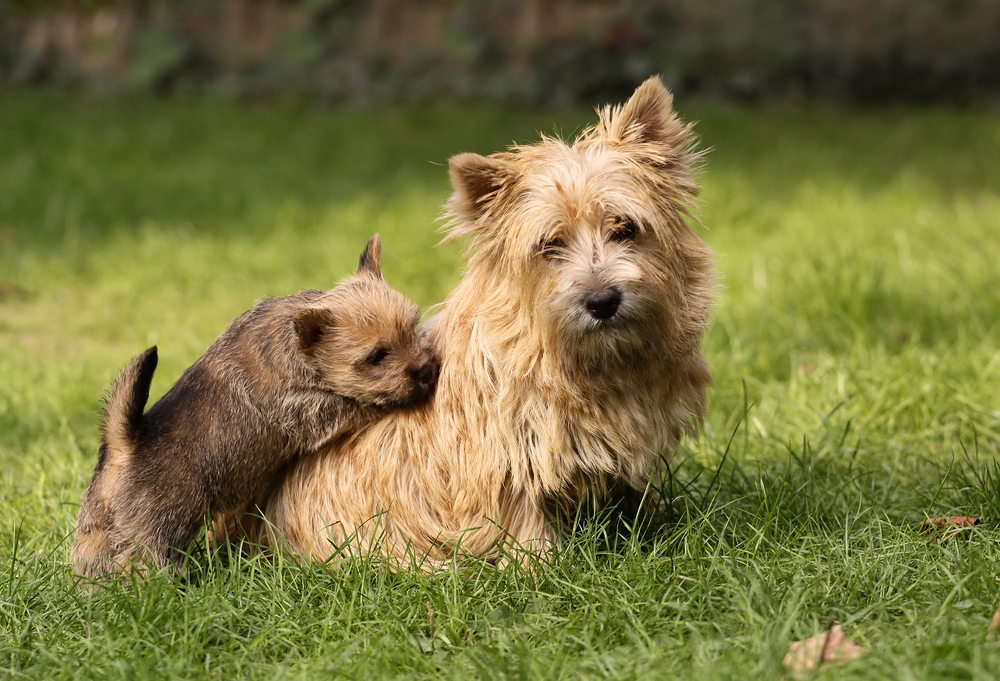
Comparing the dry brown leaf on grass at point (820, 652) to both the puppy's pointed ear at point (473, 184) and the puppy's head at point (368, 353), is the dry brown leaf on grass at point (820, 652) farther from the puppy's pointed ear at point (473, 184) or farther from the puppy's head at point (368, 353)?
the puppy's pointed ear at point (473, 184)

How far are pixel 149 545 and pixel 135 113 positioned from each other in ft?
31.9

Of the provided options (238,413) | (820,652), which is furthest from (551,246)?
(820,652)

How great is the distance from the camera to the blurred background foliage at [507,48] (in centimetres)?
1225

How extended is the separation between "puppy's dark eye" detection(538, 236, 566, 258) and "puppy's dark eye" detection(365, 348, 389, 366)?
594mm

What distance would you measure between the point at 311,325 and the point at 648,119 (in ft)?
3.92

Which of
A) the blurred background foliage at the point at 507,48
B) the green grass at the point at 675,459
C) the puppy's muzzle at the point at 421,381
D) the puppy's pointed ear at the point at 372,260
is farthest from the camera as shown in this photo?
the blurred background foliage at the point at 507,48

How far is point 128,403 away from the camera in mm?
2801

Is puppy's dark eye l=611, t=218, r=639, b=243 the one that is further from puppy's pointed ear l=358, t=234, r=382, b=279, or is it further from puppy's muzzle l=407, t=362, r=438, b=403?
puppy's pointed ear l=358, t=234, r=382, b=279

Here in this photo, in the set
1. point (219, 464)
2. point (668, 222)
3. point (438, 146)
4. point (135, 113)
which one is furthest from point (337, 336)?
point (135, 113)

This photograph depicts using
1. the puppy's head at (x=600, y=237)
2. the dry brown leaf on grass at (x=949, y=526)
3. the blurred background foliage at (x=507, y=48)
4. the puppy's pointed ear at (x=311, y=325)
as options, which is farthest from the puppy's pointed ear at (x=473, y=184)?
the blurred background foliage at (x=507, y=48)

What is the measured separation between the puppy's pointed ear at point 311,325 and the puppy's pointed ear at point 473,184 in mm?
461

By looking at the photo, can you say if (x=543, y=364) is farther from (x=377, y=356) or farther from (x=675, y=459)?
(x=675, y=459)

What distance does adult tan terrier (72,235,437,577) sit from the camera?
282cm

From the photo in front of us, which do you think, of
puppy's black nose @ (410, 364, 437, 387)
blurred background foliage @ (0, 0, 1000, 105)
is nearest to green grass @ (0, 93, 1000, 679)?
puppy's black nose @ (410, 364, 437, 387)
